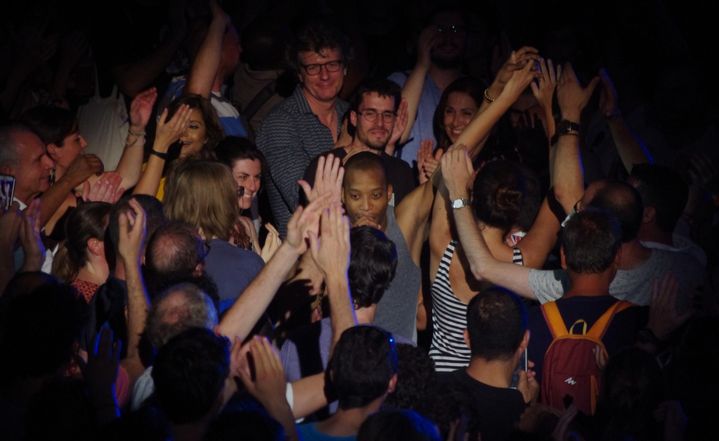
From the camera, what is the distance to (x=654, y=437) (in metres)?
3.71

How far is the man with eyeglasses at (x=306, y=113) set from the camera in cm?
667

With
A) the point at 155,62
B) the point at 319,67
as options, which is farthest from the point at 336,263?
the point at 155,62

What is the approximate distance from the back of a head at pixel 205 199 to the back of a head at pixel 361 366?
1.70m

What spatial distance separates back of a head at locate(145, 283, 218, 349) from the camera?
4.05 m

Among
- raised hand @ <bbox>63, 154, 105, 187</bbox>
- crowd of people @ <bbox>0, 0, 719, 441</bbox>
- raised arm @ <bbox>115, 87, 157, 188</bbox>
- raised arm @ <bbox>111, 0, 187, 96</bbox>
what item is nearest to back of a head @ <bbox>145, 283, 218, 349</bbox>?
crowd of people @ <bbox>0, 0, 719, 441</bbox>

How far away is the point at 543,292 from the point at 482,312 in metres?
0.77

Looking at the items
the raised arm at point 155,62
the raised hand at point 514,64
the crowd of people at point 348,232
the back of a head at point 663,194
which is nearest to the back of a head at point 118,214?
the crowd of people at point 348,232

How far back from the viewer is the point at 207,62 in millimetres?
6617

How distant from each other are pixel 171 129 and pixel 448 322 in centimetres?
215

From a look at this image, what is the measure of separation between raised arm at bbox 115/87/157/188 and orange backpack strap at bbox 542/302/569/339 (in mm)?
2974

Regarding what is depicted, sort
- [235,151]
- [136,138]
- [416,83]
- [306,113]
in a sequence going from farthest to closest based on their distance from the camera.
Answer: [416,83]
[306,113]
[136,138]
[235,151]

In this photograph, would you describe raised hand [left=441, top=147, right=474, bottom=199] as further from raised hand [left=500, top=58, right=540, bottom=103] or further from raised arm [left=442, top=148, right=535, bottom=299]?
raised hand [left=500, top=58, right=540, bottom=103]

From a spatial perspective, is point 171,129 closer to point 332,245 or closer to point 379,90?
point 379,90

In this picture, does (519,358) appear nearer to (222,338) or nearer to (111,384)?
(222,338)
